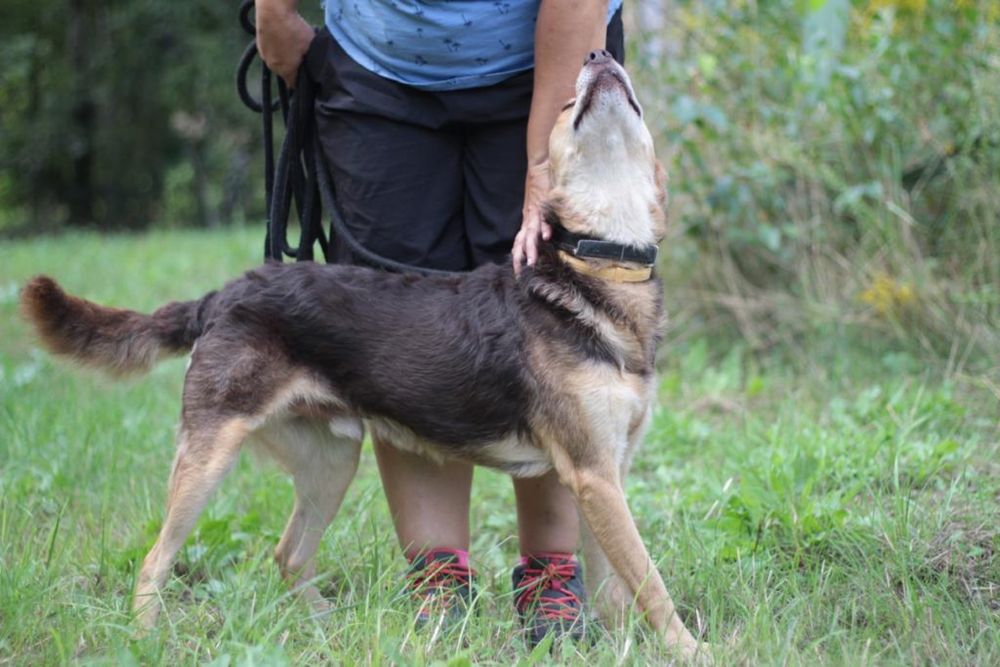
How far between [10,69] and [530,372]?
18.9 metres

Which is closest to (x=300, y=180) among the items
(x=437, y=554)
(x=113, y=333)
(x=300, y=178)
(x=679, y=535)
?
(x=300, y=178)

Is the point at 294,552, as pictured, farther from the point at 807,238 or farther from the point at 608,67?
the point at 807,238

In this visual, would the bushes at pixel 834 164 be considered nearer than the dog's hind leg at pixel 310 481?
No

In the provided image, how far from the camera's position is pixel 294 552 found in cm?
348

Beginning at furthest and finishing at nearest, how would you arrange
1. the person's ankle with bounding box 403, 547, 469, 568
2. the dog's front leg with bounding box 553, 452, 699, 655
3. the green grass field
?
1. the person's ankle with bounding box 403, 547, 469, 568
2. the dog's front leg with bounding box 553, 452, 699, 655
3. the green grass field

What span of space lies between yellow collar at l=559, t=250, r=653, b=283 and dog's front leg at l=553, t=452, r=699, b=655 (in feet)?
1.72

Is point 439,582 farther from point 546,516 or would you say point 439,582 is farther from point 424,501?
point 546,516

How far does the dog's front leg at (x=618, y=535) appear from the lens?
9.43 feet

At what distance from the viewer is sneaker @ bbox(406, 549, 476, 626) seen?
304 cm

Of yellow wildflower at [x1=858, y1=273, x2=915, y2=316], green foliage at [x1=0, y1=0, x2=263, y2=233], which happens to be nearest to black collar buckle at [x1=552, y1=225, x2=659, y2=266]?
yellow wildflower at [x1=858, y1=273, x2=915, y2=316]

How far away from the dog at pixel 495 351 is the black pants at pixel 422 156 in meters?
0.22

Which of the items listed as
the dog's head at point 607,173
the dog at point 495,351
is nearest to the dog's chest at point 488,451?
the dog at point 495,351

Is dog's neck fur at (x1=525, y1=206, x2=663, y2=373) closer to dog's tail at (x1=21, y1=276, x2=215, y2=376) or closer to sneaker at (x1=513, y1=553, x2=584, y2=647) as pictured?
sneaker at (x1=513, y1=553, x2=584, y2=647)

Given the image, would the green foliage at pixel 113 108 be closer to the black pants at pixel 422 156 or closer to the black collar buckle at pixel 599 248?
the black pants at pixel 422 156
